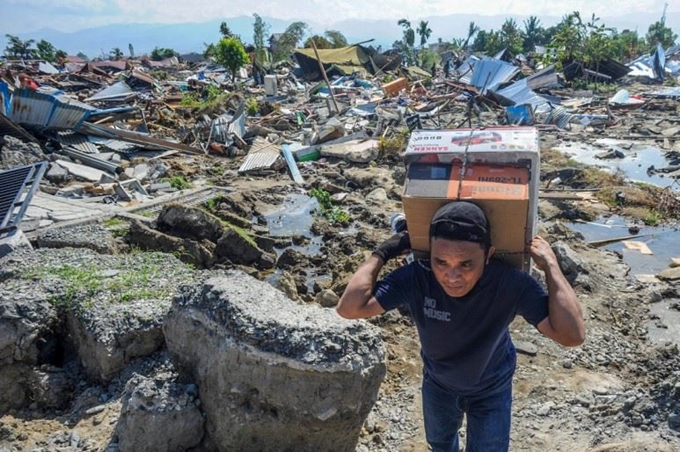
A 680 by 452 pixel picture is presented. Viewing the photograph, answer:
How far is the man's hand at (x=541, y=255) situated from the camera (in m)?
2.05

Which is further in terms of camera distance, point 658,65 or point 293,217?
point 658,65

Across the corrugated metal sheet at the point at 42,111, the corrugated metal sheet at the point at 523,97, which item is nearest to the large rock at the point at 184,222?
the corrugated metal sheet at the point at 42,111

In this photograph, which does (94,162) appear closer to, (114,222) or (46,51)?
(114,222)

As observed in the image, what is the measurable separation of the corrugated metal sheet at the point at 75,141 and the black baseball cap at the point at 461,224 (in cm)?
1159

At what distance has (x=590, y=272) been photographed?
6.53 meters

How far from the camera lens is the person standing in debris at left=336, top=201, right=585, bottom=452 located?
197cm

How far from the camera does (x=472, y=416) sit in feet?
7.52

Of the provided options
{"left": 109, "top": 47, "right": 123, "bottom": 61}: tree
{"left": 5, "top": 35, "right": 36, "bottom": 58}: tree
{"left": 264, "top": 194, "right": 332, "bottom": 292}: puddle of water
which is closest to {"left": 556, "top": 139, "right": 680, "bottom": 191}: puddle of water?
{"left": 264, "top": 194, "right": 332, "bottom": 292}: puddle of water

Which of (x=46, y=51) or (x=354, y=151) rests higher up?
(x=46, y=51)

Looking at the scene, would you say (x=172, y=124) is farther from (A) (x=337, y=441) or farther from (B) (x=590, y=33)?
(B) (x=590, y=33)

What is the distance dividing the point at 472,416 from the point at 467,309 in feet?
1.74

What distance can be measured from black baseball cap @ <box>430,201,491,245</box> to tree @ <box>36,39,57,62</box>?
4327 cm

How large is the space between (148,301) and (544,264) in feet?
10.5

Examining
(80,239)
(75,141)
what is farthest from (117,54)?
(80,239)
